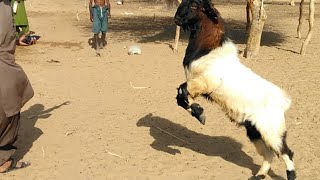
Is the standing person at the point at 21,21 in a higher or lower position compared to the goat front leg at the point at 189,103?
lower

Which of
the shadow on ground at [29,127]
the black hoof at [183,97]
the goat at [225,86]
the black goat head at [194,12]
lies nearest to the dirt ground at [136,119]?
the shadow on ground at [29,127]

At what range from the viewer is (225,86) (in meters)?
4.85

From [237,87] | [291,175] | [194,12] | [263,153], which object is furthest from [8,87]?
[291,175]

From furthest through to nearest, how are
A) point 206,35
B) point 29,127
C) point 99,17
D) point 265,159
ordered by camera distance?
point 99,17
point 29,127
point 265,159
point 206,35

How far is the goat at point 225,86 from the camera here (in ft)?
15.7

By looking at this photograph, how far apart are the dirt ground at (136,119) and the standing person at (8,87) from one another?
1.60 feet

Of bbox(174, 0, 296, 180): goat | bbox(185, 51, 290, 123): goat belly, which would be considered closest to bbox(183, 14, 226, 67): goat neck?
bbox(174, 0, 296, 180): goat

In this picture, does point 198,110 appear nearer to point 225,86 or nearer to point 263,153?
point 225,86

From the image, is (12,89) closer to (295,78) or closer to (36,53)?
(295,78)

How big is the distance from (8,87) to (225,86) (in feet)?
7.87

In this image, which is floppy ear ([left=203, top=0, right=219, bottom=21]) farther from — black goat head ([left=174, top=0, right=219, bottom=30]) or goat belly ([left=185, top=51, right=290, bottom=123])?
goat belly ([left=185, top=51, right=290, bottom=123])

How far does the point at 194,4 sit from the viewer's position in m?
4.91

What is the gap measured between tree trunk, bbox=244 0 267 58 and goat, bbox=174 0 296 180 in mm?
7592

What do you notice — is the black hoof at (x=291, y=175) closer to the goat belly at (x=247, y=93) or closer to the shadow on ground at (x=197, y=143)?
the shadow on ground at (x=197, y=143)
